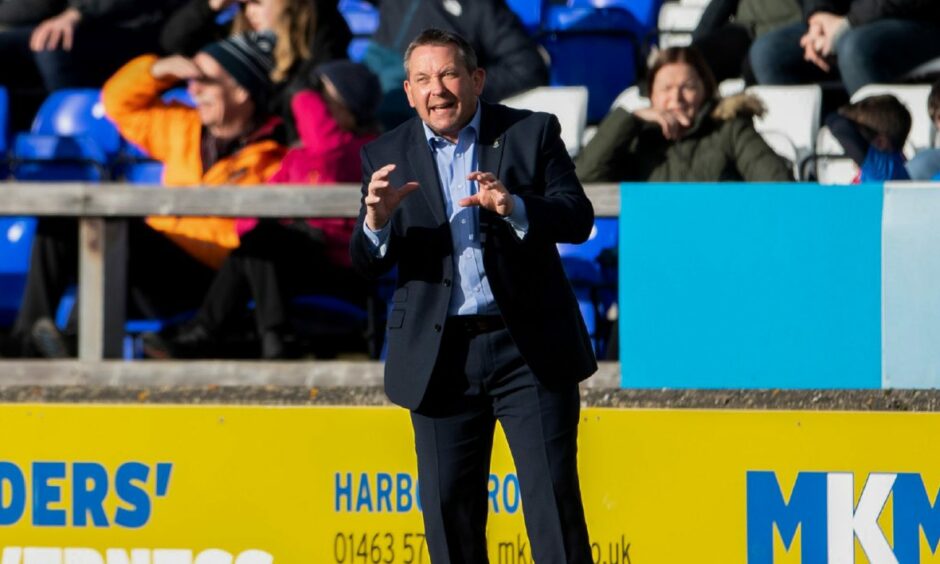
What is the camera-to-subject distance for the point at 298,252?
21.8ft

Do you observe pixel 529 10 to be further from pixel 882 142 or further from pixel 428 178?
pixel 428 178

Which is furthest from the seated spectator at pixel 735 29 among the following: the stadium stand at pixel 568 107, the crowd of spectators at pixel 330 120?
the stadium stand at pixel 568 107

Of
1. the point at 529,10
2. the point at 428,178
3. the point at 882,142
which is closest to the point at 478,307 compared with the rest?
the point at 428,178

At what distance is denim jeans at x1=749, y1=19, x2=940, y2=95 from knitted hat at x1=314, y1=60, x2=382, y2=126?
2056 mm

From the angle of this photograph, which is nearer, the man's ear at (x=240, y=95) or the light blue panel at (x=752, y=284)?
the light blue panel at (x=752, y=284)

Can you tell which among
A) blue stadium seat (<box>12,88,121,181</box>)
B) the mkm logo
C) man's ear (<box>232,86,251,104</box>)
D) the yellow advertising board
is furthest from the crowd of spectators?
the mkm logo

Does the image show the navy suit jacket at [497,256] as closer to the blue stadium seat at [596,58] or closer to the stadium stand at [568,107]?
the stadium stand at [568,107]

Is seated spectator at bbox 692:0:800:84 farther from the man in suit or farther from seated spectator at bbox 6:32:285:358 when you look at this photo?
the man in suit

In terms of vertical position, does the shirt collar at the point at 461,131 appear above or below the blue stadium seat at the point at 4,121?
below

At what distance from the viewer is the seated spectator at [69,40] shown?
874 cm

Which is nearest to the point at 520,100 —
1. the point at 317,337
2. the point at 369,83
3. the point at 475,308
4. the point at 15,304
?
the point at 369,83

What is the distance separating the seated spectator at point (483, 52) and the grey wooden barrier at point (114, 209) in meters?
1.56

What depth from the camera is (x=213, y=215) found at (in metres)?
6.26

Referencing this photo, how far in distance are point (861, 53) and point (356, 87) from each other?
2374 mm
